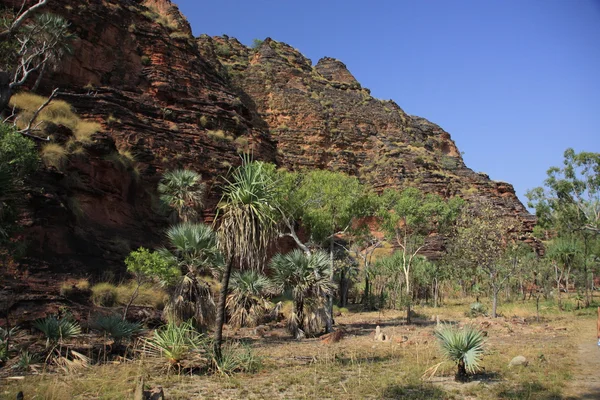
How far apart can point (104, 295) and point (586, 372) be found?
15.8m

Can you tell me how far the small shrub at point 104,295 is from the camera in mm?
16837

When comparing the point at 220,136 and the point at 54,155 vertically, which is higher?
the point at 220,136

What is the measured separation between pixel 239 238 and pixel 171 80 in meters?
28.0

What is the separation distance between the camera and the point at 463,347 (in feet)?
33.4

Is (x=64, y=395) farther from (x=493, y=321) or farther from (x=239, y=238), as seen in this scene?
(x=493, y=321)

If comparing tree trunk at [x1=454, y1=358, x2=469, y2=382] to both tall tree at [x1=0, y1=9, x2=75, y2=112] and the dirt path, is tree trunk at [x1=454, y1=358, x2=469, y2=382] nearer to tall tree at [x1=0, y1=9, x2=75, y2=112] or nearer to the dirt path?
the dirt path

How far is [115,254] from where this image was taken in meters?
20.9

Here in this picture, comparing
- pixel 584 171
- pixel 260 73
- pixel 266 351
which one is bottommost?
pixel 266 351

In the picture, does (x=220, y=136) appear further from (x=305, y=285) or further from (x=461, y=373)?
(x=461, y=373)

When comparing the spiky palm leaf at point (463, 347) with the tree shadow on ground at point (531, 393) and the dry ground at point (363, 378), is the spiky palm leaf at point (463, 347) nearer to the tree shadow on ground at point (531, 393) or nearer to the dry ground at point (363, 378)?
the dry ground at point (363, 378)

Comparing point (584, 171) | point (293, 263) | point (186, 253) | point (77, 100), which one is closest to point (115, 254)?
point (186, 253)

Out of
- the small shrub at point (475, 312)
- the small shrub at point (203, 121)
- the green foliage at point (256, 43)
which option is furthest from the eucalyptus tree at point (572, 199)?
the green foliage at point (256, 43)

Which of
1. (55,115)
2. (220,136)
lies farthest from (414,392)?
(220,136)

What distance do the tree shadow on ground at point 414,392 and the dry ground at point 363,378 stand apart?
0.07ft
